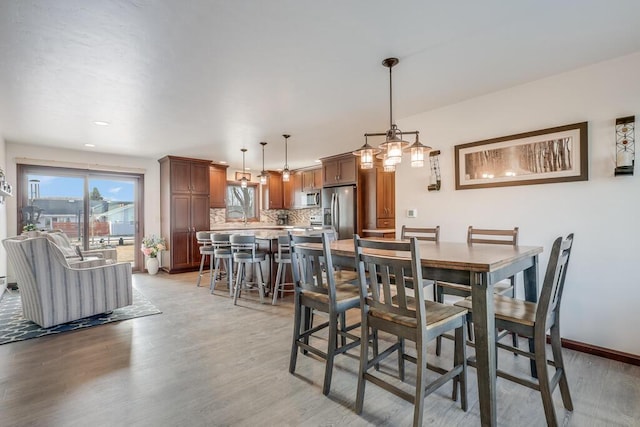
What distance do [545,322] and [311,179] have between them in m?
6.12

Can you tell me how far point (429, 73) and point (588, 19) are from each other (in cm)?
103

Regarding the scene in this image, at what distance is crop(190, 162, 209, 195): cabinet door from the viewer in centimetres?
630

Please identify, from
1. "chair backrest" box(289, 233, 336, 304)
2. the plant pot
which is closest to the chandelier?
"chair backrest" box(289, 233, 336, 304)

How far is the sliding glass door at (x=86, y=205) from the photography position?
16.8 ft

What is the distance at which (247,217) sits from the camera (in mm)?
8117

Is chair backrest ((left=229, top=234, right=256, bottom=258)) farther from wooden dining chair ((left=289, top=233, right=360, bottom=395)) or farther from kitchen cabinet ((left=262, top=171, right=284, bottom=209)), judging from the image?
kitchen cabinet ((left=262, top=171, right=284, bottom=209))

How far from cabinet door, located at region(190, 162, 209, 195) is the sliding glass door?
3.46 ft

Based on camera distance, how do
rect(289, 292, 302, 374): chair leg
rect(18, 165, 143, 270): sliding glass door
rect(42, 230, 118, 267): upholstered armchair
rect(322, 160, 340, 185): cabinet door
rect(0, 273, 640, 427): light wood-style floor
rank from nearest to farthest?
rect(0, 273, 640, 427): light wood-style floor → rect(289, 292, 302, 374): chair leg → rect(42, 230, 118, 267): upholstered armchair → rect(18, 165, 143, 270): sliding glass door → rect(322, 160, 340, 185): cabinet door

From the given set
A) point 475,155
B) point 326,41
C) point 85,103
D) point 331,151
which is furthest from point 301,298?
point 331,151

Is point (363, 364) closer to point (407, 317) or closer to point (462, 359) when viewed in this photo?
point (407, 317)

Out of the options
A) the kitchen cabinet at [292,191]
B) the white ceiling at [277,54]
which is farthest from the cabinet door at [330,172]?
the white ceiling at [277,54]

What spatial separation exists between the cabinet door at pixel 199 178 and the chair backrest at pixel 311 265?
15.6ft

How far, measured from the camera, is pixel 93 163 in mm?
5605

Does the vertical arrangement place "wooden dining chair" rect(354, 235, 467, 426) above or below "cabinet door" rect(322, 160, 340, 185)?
below
